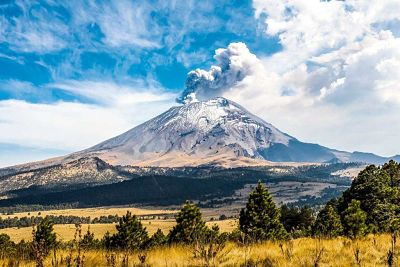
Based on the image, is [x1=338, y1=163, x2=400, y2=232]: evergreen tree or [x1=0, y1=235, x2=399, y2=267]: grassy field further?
[x1=338, y1=163, x2=400, y2=232]: evergreen tree

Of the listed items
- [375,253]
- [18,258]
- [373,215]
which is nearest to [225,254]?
[375,253]

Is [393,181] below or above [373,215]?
above

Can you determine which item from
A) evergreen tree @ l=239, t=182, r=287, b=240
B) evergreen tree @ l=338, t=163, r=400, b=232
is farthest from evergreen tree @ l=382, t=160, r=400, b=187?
evergreen tree @ l=239, t=182, r=287, b=240

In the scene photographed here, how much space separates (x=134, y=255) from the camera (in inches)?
534

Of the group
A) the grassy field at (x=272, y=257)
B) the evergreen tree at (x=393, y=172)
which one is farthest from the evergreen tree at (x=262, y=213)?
the grassy field at (x=272, y=257)

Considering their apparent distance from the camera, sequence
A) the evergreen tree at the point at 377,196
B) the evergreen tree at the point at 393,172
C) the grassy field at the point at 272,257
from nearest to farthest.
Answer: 1. the grassy field at the point at 272,257
2. the evergreen tree at the point at 377,196
3. the evergreen tree at the point at 393,172

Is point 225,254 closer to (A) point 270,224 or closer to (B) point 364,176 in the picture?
(B) point 364,176

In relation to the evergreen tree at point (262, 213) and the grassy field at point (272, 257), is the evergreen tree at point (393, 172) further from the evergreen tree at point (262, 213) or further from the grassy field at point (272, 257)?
the grassy field at point (272, 257)

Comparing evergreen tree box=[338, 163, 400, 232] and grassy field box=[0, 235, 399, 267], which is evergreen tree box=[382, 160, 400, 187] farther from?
grassy field box=[0, 235, 399, 267]

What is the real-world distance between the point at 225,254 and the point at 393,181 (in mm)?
60301

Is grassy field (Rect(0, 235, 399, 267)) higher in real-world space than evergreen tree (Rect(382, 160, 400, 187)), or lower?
lower

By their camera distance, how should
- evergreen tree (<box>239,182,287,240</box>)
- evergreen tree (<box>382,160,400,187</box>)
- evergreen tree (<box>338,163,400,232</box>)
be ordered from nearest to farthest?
evergreen tree (<box>338,163,400,232</box>) → evergreen tree (<box>382,160,400,187</box>) → evergreen tree (<box>239,182,287,240</box>)

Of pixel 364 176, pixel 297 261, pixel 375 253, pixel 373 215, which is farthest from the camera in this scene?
pixel 364 176

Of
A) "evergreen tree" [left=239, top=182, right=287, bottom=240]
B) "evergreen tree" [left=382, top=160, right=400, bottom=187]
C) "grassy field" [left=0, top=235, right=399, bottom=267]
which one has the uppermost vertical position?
"evergreen tree" [left=382, top=160, right=400, bottom=187]
